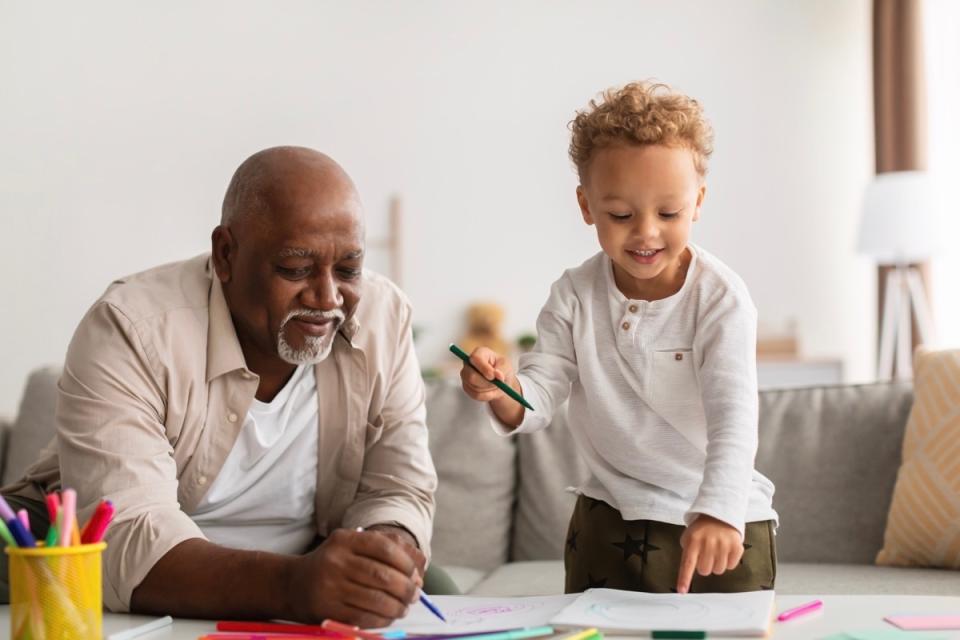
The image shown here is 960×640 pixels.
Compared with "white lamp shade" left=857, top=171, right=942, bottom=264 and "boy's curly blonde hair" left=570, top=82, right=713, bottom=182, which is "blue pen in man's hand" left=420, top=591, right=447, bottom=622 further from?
"white lamp shade" left=857, top=171, right=942, bottom=264

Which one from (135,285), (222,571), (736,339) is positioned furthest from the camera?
(135,285)

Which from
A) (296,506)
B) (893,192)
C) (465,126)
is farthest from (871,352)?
(296,506)

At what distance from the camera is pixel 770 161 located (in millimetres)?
4906

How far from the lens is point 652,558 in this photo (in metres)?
1.43

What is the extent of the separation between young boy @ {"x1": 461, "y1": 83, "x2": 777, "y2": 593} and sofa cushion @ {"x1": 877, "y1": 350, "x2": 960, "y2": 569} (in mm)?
798

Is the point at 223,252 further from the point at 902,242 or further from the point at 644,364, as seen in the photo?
the point at 902,242

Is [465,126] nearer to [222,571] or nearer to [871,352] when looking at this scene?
[871,352]

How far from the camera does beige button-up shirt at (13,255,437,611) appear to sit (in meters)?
1.40

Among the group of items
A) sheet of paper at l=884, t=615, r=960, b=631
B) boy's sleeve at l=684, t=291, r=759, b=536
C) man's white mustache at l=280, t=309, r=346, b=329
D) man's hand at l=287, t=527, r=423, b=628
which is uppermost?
man's white mustache at l=280, t=309, r=346, b=329

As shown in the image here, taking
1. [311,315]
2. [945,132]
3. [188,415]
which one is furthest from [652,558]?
[945,132]

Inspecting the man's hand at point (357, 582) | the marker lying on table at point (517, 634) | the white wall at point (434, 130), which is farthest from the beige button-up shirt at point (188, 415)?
the white wall at point (434, 130)

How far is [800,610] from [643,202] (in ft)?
1.65

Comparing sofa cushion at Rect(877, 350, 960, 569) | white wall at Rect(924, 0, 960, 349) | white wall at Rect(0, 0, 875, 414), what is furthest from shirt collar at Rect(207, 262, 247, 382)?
white wall at Rect(924, 0, 960, 349)

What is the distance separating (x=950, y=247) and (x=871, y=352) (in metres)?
0.90
